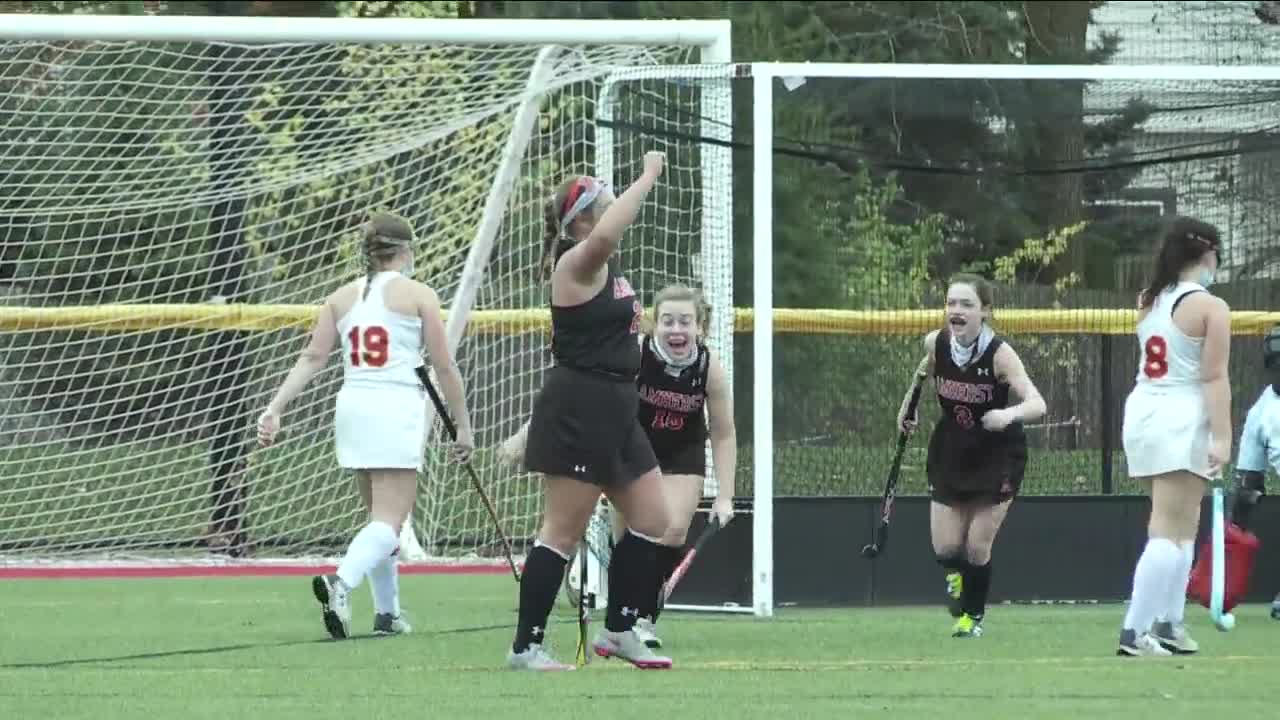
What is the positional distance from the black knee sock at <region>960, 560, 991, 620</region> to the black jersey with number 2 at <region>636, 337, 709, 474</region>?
1.34 meters

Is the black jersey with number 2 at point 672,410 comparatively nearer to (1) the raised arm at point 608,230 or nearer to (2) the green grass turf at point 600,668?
(2) the green grass turf at point 600,668

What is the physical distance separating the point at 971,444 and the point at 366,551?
2716 millimetres

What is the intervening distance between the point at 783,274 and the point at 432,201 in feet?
11.3

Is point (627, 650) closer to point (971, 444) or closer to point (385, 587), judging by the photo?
point (385, 587)

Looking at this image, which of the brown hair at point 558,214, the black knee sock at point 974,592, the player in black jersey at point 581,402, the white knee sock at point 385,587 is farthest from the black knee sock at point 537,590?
the black knee sock at point 974,592

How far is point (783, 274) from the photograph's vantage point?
41.9 ft

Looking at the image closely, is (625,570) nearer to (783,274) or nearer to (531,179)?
(783,274)

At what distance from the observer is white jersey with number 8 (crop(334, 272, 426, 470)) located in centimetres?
999

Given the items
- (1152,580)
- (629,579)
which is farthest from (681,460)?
(1152,580)

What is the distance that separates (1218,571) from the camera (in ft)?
31.1

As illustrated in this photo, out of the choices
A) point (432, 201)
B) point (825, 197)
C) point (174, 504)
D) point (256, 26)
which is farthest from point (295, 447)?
point (825, 197)

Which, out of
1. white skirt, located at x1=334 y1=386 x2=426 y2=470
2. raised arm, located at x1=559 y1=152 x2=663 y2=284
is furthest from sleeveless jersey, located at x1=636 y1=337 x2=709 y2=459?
raised arm, located at x1=559 y1=152 x2=663 y2=284

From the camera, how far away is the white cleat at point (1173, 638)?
9023mm

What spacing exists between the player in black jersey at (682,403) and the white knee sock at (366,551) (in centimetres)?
116
